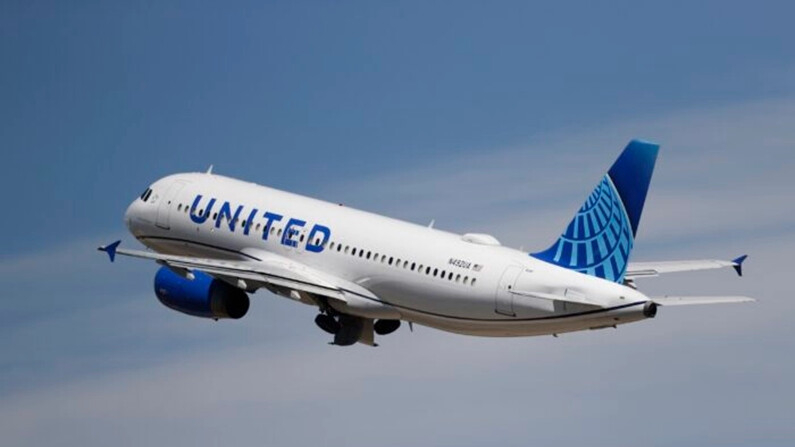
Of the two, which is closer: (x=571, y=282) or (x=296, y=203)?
(x=571, y=282)

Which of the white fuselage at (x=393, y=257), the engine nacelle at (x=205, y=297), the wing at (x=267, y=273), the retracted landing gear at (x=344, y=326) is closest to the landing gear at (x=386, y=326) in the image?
the retracted landing gear at (x=344, y=326)

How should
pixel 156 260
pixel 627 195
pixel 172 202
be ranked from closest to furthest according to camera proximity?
pixel 627 195, pixel 156 260, pixel 172 202

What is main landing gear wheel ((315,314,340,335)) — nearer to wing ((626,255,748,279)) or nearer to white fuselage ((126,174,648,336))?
white fuselage ((126,174,648,336))

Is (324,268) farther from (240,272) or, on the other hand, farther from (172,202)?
(172,202)

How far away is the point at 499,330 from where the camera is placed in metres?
93.3

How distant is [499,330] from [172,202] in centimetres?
→ 1950

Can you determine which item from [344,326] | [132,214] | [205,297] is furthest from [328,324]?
[132,214]

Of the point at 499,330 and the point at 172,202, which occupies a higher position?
the point at 172,202

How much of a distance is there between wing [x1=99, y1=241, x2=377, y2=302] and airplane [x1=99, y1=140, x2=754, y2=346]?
0.06 metres

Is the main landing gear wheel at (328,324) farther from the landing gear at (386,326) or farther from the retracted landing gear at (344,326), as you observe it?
the landing gear at (386,326)

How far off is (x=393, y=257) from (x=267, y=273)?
562 cm

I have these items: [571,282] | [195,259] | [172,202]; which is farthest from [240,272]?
[571,282]

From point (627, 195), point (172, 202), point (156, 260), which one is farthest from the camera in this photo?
point (172, 202)

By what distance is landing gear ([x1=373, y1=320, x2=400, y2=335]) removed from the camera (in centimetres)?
10129
